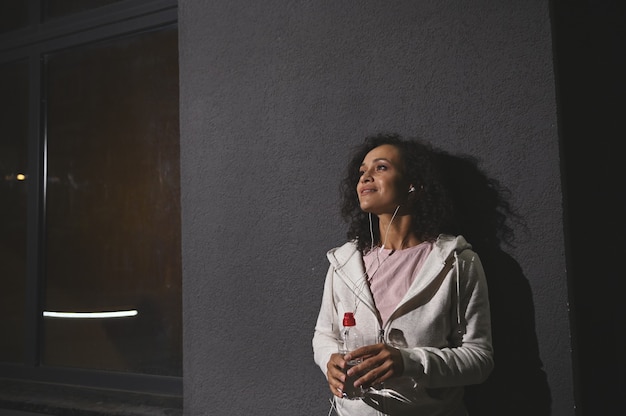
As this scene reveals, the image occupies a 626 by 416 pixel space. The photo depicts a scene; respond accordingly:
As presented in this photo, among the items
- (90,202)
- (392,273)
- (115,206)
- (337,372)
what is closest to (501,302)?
(392,273)

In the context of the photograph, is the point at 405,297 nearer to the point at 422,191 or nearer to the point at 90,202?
the point at 422,191

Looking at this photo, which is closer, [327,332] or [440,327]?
[440,327]

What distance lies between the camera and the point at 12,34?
120 inches

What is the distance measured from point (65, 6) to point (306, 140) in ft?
6.31

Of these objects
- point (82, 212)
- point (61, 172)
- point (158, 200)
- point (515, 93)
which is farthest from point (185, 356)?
point (515, 93)

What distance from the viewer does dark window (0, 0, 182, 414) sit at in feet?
8.66

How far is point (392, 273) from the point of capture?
160 centimetres

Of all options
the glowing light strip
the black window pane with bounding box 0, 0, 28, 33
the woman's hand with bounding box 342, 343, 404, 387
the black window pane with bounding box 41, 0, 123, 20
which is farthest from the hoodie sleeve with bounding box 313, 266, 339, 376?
the black window pane with bounding box 0, 0, 28, 33

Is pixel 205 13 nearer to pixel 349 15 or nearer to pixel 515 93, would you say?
pixel 349 15

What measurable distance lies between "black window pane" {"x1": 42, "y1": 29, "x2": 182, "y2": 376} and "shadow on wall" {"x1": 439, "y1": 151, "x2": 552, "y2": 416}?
1.51 metres

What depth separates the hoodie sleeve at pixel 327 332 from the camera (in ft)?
5.25

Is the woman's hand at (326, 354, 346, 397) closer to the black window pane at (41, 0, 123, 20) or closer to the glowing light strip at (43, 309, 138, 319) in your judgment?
the glowing light strip at (43, 309, 138, 319)

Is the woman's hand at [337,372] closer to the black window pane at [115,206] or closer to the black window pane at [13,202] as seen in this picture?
the black window pane at [115,206]

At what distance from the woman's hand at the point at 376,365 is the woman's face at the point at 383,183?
46 cm
